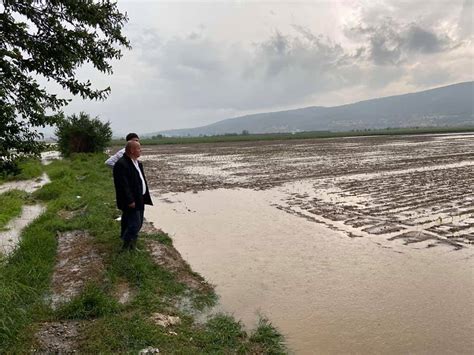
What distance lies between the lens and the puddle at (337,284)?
4.22 metres

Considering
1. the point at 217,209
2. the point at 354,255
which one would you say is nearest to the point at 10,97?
the point at 354,255

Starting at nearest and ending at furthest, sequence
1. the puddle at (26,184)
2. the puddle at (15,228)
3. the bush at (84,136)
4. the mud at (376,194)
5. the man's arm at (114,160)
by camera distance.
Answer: the man's arm at (114,160) < the puddle at (15,228) < the mud at (376,194) < the puddle at (26,184) < the bush at (84,136)

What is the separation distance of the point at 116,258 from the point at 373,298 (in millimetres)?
3839

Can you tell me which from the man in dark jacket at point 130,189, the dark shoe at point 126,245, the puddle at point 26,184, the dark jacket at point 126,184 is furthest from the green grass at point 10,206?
the dark jacket at point 126,184

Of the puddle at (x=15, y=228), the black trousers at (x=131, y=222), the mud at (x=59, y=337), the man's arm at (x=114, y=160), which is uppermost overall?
the man's arm at (x=114, y=160)

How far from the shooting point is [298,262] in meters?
6.51

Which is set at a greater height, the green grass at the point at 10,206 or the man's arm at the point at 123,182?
the man's arm at the point at 123,182

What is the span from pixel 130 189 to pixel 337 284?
11.2 ft

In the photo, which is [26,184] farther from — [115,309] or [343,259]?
[343,259]

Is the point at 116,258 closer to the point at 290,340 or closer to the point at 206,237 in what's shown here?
the point at 206,237

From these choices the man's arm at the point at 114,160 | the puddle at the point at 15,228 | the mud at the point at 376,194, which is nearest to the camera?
the man's arm at the point at 114,160

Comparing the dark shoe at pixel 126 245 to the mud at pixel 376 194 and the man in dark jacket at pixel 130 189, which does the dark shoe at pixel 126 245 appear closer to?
the man in dark jacket at pixel 130 189

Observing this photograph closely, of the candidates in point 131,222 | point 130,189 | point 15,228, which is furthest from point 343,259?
point 15,228

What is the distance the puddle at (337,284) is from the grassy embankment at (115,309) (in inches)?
18.1
